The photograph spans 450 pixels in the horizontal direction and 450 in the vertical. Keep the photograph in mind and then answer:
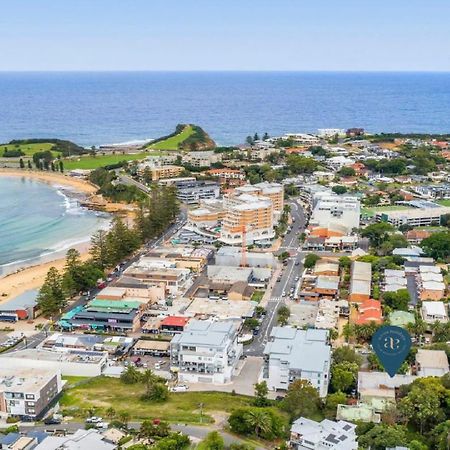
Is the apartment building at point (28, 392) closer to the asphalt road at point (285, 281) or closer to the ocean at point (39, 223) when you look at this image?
the asphalt road at point (285, 281)

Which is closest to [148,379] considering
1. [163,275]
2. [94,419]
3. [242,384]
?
[94,419]

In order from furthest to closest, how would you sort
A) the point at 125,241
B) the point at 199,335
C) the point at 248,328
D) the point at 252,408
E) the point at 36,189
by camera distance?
the point at 36,189 → the point at 125,241 → the point at 248,328 → the point at 199,335 → the point at 252,408

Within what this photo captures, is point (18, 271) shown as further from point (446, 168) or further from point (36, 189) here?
point (446, 168)

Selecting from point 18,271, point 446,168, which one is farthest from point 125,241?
point 446,168

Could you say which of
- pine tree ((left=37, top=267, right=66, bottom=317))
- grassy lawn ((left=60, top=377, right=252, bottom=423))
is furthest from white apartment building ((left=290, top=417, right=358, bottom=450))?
pine tree ((left=37, top=267, right=66, bottom=317))

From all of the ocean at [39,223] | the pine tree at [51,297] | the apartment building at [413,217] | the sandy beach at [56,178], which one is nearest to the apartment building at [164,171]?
the sandy beach at [56,178]

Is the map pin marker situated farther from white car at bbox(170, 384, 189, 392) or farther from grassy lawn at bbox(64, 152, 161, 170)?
grassy lawn at bbox(64, 152, 161, 170)
